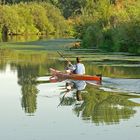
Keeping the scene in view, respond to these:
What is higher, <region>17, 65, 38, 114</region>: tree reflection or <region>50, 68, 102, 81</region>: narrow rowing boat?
<region>50, 68, 102, 81</region>: narrow rowing boat

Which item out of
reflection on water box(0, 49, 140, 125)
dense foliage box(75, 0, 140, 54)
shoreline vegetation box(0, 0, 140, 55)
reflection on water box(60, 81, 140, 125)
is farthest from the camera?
shoreline vegetation box(0, 0, 140, 55)

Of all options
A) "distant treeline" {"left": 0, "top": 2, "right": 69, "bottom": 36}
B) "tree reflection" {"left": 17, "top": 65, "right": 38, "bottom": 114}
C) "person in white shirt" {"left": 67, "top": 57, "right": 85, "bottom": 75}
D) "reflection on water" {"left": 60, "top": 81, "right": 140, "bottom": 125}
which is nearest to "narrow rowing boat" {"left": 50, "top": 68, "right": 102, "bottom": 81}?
"person in white shirt" {"left": 67, "top": 57, "right": 85, "bottom": 75}

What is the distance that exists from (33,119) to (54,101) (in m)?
4.77

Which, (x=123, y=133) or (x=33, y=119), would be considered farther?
(x=33, y=119)

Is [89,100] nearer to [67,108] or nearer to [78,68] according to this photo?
[67,108]

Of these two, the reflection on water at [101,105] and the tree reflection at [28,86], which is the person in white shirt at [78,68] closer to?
the tree reflection at [28,86]

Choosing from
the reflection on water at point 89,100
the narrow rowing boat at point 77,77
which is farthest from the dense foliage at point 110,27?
the narrow rowing boat at point 77,77

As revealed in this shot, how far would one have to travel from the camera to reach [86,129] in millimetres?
18781

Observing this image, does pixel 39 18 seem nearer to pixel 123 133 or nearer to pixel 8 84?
pixel 8 84

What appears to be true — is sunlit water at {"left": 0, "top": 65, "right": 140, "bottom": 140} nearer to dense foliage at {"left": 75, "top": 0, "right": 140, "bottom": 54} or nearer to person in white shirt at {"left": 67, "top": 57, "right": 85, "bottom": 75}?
person in white shirt at {"left": 67, "top": 57, "right": 85, "bottom": 75}

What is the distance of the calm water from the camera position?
60.0 feet

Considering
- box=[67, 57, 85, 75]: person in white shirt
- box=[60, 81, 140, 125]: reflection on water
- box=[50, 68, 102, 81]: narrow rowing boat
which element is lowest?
box=[60, 81, 140, 125]: reflection on water

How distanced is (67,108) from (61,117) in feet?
7.34

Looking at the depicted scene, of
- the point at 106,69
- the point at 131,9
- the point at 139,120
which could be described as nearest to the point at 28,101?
the point at 139,120
